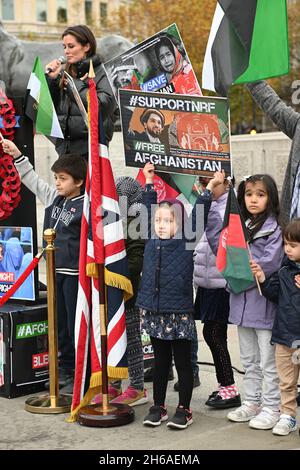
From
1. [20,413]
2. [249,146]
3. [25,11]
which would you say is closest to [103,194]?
[20,413]

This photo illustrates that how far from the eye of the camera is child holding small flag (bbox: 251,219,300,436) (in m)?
4.77

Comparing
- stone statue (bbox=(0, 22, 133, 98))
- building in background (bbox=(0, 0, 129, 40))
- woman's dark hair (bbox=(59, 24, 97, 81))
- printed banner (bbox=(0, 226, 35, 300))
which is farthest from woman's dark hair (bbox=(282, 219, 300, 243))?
building in background (bbox=(0, 0, 129, 40))

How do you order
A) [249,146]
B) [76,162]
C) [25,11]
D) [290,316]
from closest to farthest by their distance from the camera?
[290,316] → [76,162] → [249,146] → [25,11]

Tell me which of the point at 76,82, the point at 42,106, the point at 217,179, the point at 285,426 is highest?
the point at 76,82

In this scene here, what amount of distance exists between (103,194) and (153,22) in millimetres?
31006

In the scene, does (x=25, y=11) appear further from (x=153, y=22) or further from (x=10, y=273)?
(x=10, y=273)

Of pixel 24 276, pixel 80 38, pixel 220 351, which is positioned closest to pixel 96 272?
pixel 24 276

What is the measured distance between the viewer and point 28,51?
904 inches

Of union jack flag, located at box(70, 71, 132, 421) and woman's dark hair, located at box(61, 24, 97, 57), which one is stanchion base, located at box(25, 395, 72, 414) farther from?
woman's dark hair, located at box(61, 24, 97, 57)

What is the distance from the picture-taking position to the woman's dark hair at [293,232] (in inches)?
187

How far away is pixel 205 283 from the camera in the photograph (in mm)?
5426

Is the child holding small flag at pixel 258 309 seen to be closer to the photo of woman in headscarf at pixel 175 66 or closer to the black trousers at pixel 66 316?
the photo of woman in headscarf at pixel 175 66

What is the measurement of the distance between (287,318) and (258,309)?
29cm

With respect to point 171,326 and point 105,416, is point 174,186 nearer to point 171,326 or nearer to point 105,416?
point 171,326
